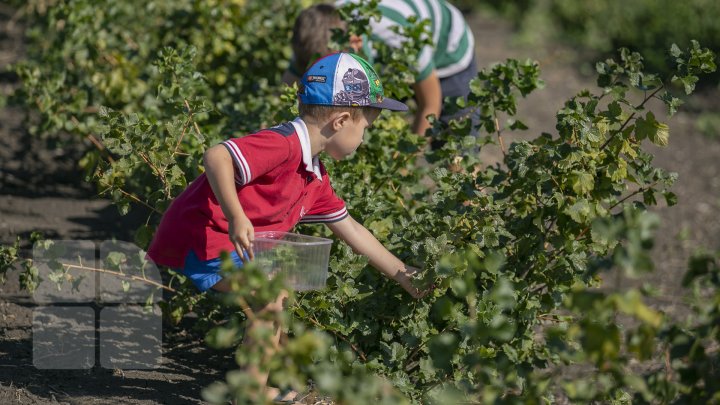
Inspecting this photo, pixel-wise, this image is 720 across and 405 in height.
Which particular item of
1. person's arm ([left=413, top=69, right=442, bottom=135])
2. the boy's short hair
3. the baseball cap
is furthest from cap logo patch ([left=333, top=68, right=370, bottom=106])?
person's arm ([left=413, top=69, right=442, bottom=135])

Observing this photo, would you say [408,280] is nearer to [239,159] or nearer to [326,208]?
[326,208]

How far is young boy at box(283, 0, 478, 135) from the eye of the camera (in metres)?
4.27

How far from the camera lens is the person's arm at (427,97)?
443cm

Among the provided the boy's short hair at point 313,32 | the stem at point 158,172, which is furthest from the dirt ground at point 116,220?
the boy's short hair at point 313,32

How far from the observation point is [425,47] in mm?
4426

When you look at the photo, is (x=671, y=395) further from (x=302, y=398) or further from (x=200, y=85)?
(x=200, y=85)

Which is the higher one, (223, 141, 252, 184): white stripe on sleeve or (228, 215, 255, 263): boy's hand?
(223, 141, 252, 184): white stripe on sleeve

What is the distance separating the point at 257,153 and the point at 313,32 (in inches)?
68.4

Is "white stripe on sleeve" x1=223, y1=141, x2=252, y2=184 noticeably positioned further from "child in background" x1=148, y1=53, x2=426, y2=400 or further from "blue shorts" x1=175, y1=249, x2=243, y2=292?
"blue shorts" x1=175, y1=249, x2=243, y2=292

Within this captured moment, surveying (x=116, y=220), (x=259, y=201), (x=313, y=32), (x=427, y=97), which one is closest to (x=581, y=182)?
(x=259, y=201)

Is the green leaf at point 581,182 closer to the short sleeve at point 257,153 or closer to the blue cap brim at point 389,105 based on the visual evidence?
the blue cap brim at point 389,105

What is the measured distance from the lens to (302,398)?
2.99 metres

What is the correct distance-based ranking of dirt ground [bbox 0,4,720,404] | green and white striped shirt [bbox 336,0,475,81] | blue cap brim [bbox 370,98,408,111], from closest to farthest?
blue cap brim [bbox 370,98,408,111] → dirt ground [bbox 0,4,720,404] → green and white striped shirt [bbox 336,0,475,81]

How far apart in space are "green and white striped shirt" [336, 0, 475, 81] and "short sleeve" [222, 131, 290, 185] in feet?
5.25
